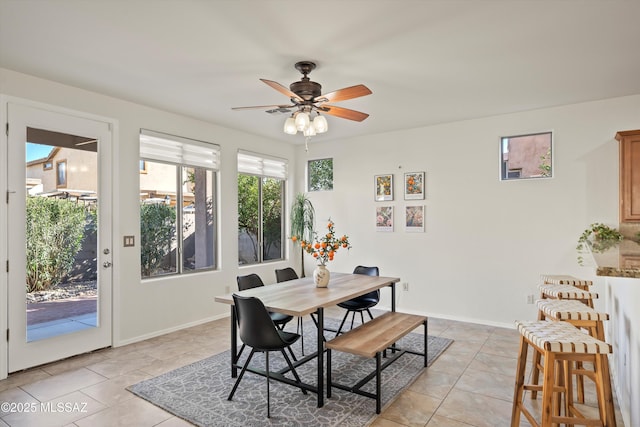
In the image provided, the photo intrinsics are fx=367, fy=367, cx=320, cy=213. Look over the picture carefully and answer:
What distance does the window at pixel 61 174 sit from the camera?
3.58 m

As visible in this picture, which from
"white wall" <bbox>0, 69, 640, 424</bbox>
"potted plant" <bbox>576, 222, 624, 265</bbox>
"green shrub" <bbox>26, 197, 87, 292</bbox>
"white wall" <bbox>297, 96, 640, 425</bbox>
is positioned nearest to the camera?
"green shrub" <bbox>26, 197, 87, 292</bbox>

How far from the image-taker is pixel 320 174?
20.8 ft

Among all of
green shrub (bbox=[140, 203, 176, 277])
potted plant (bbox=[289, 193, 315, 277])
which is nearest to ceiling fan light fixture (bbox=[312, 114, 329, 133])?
green shrub (bbox=[140, 203, 176, 277])

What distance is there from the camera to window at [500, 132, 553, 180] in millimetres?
4488

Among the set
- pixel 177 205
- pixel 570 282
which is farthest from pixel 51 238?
pixel 570 282

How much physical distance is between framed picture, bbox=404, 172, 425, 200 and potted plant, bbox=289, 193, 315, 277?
5.65 ft

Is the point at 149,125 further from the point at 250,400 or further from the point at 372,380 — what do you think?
the point at 372,380

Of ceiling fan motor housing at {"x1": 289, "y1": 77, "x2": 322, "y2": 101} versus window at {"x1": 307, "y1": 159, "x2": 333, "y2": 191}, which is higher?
ceiling fan motor housing at {"x1": 289, "y1": 77, "x2": 322, "y2": 101}

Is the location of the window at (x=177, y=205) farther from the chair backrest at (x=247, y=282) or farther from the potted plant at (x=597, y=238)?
the potted plant at (x=597, y=238)

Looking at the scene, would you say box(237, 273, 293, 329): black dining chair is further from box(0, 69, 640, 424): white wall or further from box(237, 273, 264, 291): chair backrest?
box(0, 69, 640, 424): white wall

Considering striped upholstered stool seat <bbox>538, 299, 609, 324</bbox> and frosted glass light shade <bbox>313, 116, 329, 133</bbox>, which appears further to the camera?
frosted glass light shade <bbox>313, 116, 329, 133</bbox>

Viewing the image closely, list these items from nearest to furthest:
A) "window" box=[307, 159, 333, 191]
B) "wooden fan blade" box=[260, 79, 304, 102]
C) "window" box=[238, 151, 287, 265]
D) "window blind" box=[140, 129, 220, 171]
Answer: "wooden fan blade" box=[260, 79, 304, 102]
"window blind" box=[140, 129, 220, 171]
"window" box=[238, 151, 287, 265]
"window" box=[307, 159, 333, 191]

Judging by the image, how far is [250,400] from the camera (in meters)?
2.79

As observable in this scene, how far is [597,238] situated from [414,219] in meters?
2.14
